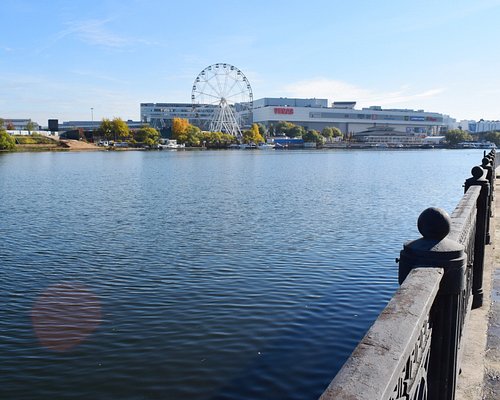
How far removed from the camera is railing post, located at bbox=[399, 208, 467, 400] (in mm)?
3133

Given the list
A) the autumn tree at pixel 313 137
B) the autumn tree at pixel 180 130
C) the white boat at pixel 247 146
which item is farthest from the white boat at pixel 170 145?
the autumn tree at pixel 313 137

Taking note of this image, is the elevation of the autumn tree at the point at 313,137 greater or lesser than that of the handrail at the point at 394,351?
greater

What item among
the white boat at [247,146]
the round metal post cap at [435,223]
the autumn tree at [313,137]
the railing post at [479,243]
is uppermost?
the autumn tree at [313,137]

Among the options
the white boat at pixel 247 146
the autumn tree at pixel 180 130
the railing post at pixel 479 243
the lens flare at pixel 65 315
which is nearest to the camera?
the railing post at pixel 479 243

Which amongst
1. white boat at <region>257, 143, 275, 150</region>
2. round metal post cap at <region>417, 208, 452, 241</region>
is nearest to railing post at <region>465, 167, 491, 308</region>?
round metal post cap at <region>417, 208, 452, 241</region>

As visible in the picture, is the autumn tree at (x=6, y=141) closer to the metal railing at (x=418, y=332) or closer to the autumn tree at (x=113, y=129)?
the autumn tree at (x=113, y=129)

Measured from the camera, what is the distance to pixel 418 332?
254 cm

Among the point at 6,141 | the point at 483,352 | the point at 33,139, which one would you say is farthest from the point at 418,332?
the point at 33,139

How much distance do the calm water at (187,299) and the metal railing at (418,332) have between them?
4.77 meters

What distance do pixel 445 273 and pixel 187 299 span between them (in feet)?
31.8

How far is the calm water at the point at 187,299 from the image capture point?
8594mm

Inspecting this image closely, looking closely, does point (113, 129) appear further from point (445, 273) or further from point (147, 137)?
point (445, 273)

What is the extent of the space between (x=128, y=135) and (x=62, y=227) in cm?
14604

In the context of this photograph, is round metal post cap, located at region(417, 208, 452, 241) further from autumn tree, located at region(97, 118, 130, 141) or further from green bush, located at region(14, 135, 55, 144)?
autumn tree, located at region(97, 118, 130, 141)
